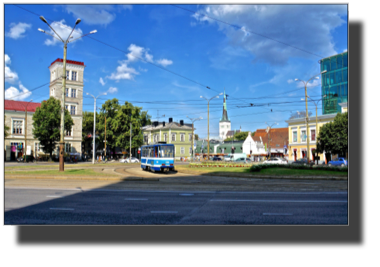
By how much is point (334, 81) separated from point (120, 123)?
46.9m

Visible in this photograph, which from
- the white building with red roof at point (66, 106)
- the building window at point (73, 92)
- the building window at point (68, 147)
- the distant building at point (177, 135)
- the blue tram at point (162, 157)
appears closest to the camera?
the blue tram at point (162, 157)

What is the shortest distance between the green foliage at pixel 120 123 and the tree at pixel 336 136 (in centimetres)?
4184

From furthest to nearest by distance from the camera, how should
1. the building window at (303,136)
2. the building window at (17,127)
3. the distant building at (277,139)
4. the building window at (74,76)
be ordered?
1. the distant building at (277,139)
2. the building window at (74,76)
3. the building window at (17,127)
4. the building window at (303,136)

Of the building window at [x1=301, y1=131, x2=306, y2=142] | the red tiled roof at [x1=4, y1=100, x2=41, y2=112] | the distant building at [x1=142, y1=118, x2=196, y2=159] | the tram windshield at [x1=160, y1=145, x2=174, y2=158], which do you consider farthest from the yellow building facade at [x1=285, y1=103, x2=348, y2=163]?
the red tiled roof at [x1=4, y1=100, x2=41, y2=112]

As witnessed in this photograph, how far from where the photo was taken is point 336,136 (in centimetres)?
4234

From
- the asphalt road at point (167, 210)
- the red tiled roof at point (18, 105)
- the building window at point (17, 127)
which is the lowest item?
the asphalt road at point (167, 210)

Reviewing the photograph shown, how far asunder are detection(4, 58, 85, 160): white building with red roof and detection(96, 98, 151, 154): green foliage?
6.43m

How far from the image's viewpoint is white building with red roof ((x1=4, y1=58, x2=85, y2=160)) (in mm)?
61188

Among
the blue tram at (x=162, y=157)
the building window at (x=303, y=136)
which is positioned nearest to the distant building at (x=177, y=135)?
the building window at (x=303, y=136)

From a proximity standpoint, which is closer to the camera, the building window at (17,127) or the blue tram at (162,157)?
the blue tram at (162,157)

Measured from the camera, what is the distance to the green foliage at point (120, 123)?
70250 mm

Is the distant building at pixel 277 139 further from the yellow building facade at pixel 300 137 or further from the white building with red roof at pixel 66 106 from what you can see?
the white building with red roof at pixel 66 106

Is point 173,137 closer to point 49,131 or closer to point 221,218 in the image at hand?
point 49,131
